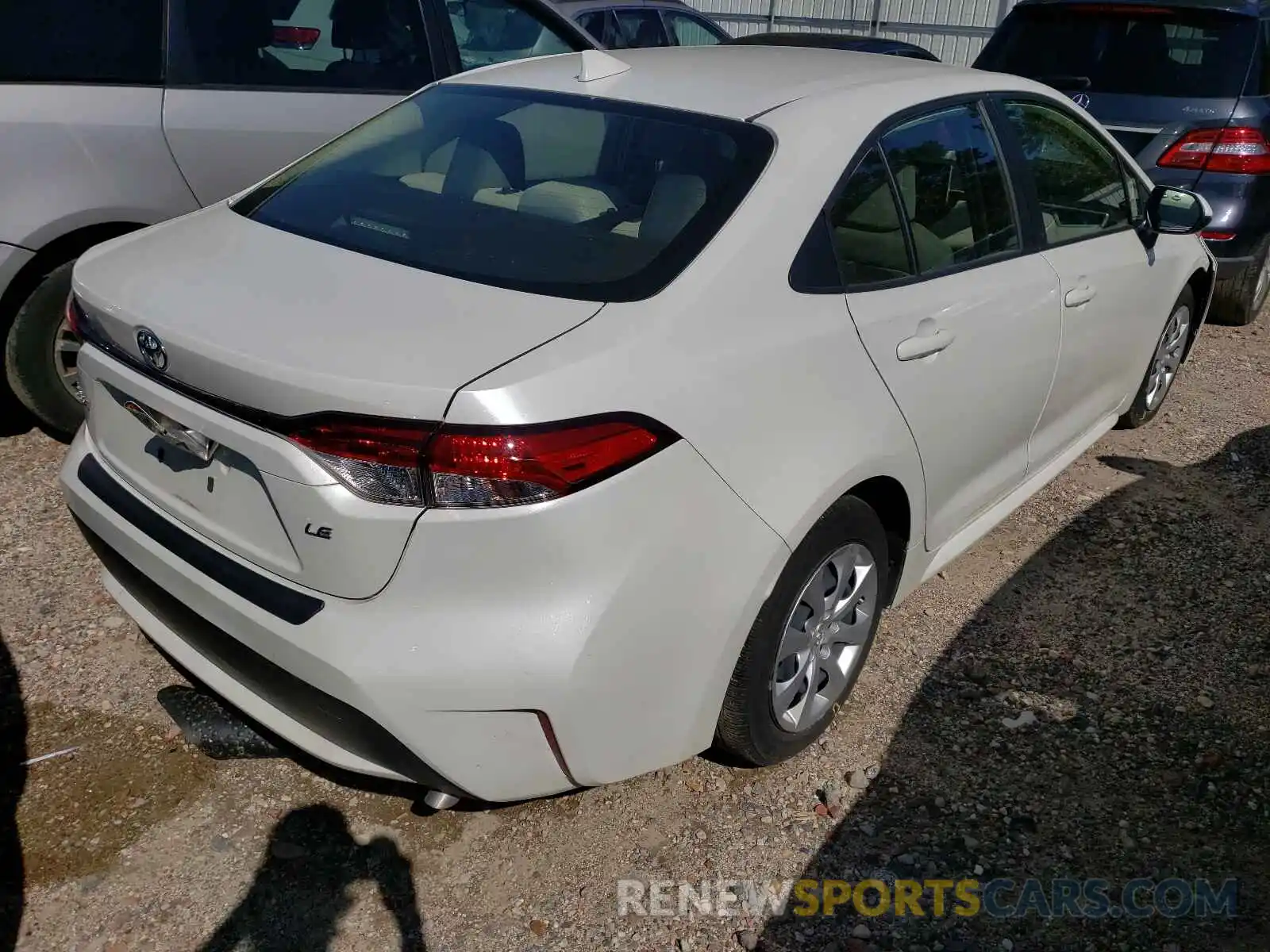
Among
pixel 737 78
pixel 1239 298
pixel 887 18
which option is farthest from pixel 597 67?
pixel 887 18

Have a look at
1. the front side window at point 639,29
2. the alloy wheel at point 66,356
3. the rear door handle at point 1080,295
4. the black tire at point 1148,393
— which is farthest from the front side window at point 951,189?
the front side window at point 639,29

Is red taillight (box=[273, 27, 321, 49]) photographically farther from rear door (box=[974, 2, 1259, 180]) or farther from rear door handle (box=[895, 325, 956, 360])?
rear door (box=[974, 2, 1259, 180])

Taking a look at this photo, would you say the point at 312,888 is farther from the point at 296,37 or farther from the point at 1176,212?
the point at 1176,212

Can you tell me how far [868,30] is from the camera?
17.0 metres

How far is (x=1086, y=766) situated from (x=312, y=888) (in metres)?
1.89

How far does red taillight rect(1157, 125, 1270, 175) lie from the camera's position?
5.20 m

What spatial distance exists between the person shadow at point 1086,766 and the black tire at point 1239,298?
277 centimetres

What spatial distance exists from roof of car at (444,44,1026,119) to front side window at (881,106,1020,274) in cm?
9

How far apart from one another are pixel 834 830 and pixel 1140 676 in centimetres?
117

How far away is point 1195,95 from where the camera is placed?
5285 millimetres

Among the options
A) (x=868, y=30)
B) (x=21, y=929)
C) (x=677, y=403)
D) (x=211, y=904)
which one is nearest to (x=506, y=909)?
(x=211, y=904)

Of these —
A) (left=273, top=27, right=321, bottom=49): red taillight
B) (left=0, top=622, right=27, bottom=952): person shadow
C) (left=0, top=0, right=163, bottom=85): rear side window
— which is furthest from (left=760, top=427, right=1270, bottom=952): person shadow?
(left=0, top=0, right=163, bottom=85): rear side window

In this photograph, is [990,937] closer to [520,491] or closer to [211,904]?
[520,491]

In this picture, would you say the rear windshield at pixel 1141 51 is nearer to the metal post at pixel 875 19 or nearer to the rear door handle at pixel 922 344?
the rear door handle at pixel 922 344
